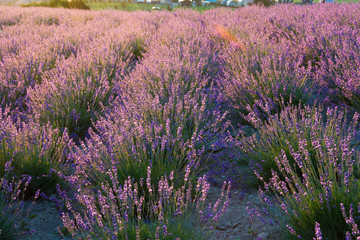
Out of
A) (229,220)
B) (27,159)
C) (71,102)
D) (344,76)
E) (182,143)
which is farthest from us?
(71,102)

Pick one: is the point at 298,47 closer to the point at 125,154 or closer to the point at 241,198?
the point at 241,198

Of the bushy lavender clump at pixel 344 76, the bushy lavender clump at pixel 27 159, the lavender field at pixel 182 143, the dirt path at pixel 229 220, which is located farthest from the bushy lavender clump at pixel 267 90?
the bushy lavender clump at pixel 27 159

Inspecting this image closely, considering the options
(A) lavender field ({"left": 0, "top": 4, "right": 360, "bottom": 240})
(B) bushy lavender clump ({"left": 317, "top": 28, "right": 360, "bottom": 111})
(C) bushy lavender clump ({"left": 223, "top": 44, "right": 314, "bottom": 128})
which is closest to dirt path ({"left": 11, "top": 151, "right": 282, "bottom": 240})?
(A) lavender field ({"left": 0, "top": 4, "right": 360, "bottom": 240})

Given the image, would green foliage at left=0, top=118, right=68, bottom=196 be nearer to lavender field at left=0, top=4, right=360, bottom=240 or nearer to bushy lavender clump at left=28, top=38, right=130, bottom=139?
lavender field at left=0, top=4, right=360, bottom=240

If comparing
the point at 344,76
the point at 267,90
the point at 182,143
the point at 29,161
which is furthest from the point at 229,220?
the point at 344,76

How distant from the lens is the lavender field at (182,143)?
6.21 ft

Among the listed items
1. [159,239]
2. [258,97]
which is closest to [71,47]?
[258,97]

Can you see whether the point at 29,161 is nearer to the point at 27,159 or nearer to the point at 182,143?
the point at 27,159

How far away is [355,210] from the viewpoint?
1.82 m

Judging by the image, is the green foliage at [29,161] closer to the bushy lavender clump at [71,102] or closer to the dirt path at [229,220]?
the dirt path at [229,220]

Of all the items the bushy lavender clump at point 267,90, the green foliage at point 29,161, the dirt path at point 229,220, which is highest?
the bushy lavender clump at point 267,90

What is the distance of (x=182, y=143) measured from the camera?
9.24 feet

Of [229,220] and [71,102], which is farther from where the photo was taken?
[71,102]

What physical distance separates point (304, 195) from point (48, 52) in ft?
17.7
